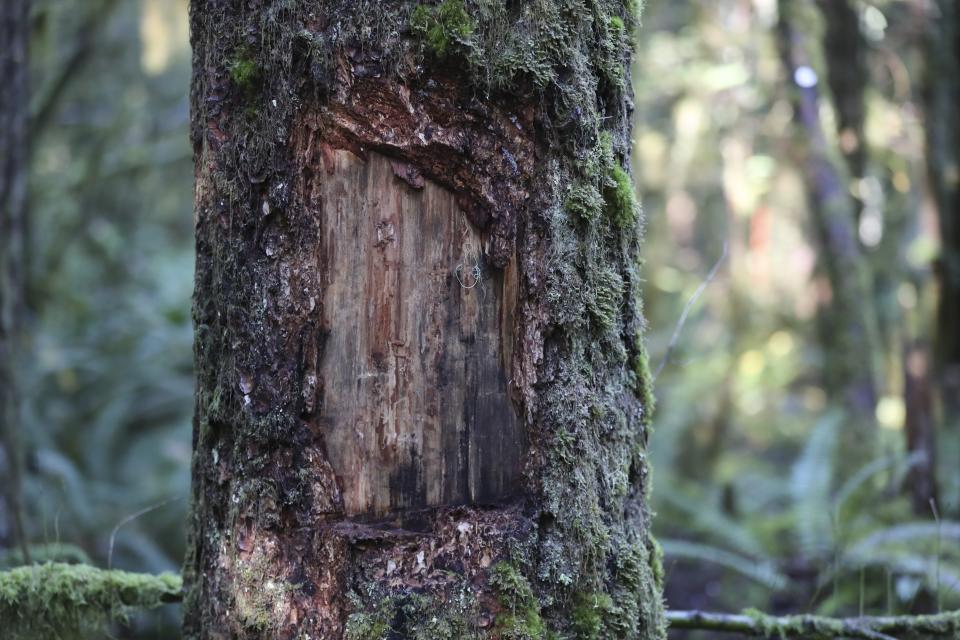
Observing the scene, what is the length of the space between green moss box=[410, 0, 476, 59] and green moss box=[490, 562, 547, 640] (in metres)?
1.18

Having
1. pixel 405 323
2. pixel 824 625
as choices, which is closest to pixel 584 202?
pixel 405 323

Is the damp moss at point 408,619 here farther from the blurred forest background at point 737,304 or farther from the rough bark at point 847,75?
the rough bark at point 847,75

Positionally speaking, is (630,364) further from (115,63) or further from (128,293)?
(115,63)

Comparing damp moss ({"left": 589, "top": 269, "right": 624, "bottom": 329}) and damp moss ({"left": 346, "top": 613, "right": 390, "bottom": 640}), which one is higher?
damp moss ({"left": 589, "top": 269, "right": 624, "bottom": 329})

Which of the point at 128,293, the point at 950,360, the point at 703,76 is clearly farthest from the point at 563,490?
the point at 128,293

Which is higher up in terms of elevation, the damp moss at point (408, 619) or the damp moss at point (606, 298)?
the damp moss at point (606, 298)

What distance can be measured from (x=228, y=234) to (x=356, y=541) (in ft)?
2.54

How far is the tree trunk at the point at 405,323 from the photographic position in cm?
184

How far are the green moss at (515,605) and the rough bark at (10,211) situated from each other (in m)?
3.00

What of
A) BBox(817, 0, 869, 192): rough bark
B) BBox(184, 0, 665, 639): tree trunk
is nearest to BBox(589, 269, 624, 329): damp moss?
BBox(184, 0, 665, 639): tree trunk

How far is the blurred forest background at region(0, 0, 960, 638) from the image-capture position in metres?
5.68

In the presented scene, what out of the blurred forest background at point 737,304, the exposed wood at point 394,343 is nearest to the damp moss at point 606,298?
the exposed wood at point 394,343

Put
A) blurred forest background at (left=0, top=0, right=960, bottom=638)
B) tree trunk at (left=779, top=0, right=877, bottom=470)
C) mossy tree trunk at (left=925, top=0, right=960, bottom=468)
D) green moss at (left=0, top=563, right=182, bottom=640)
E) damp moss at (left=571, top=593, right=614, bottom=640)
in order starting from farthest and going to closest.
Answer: mossy tree trunk at (left=925, top=0, right=960, bottom=468)
tree trunk at (left=779, top=0, right=877, bottom=470)
blurred forest background at (left=0, top=0, right=960, bottom=638)
green moss at (left=0, top=563, right=182, bottom=640)
damp moss at (left=571, top=593, right=614, bottom=640)

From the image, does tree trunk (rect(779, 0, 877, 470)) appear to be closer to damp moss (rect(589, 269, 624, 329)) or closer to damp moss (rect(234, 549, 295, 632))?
damp moss (rect(589, 269, 624, 329))
